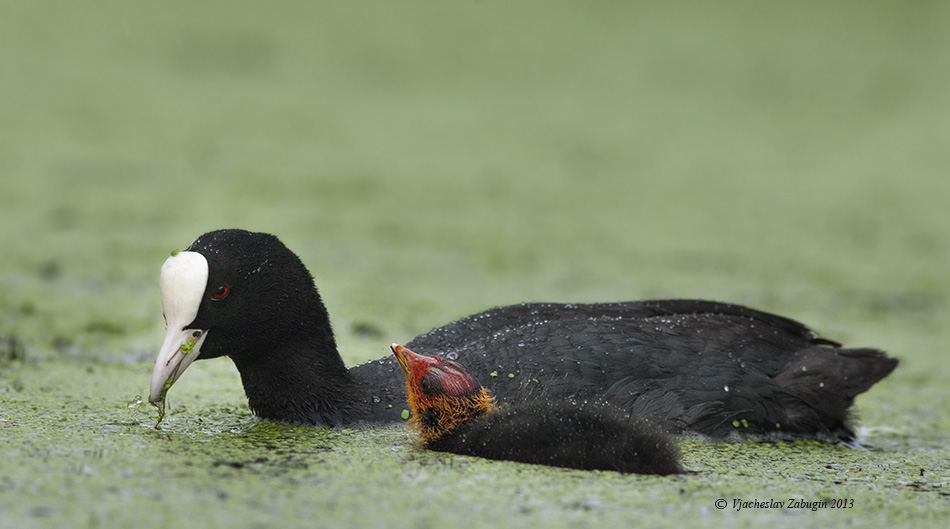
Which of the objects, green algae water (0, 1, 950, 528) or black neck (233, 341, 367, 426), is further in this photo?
black neck (233, 341, 367, 426)

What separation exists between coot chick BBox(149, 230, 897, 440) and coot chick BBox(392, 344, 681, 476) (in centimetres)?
24

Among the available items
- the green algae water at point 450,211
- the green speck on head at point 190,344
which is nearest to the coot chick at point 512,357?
the green speck on head at point 190,344

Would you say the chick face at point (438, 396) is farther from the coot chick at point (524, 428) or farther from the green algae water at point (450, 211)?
the green algae water at point (450, 211)

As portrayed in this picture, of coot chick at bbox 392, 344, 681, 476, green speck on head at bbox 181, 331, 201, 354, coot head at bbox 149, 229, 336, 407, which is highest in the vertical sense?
coot head at bbox 149, 229, 336, 407

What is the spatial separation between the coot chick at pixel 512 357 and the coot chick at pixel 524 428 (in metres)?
0.24

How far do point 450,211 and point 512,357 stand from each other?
16.6 ft

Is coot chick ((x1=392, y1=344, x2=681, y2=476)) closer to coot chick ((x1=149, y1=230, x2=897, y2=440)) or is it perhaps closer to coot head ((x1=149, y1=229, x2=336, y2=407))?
coot chick ((x1=149, y1=230, x2=897, y2=440))

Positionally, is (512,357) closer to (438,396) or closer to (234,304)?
(438,396)

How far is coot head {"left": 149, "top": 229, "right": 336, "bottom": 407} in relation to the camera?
10.7 feet

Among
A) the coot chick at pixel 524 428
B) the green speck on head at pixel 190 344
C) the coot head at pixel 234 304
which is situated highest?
the coot head at pixel 234 304

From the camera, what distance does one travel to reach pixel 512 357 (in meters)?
3.67

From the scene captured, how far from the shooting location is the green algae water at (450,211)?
2863mm

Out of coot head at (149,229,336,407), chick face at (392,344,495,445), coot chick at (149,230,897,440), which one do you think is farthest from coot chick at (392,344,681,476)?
coot head at (149,229,336,407)

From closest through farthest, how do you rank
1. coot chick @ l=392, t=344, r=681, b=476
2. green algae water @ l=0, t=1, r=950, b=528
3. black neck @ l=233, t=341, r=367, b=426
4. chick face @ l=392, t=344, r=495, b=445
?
1. green algae water @ l=0, t=1, r=950, b=528
2. coot chick @ l=392, t=344, r=681, b=476
3. chick face @ l=392, t=344, r=495, b=445
4. black neck @ l=233, t=341, r=367, b=426
